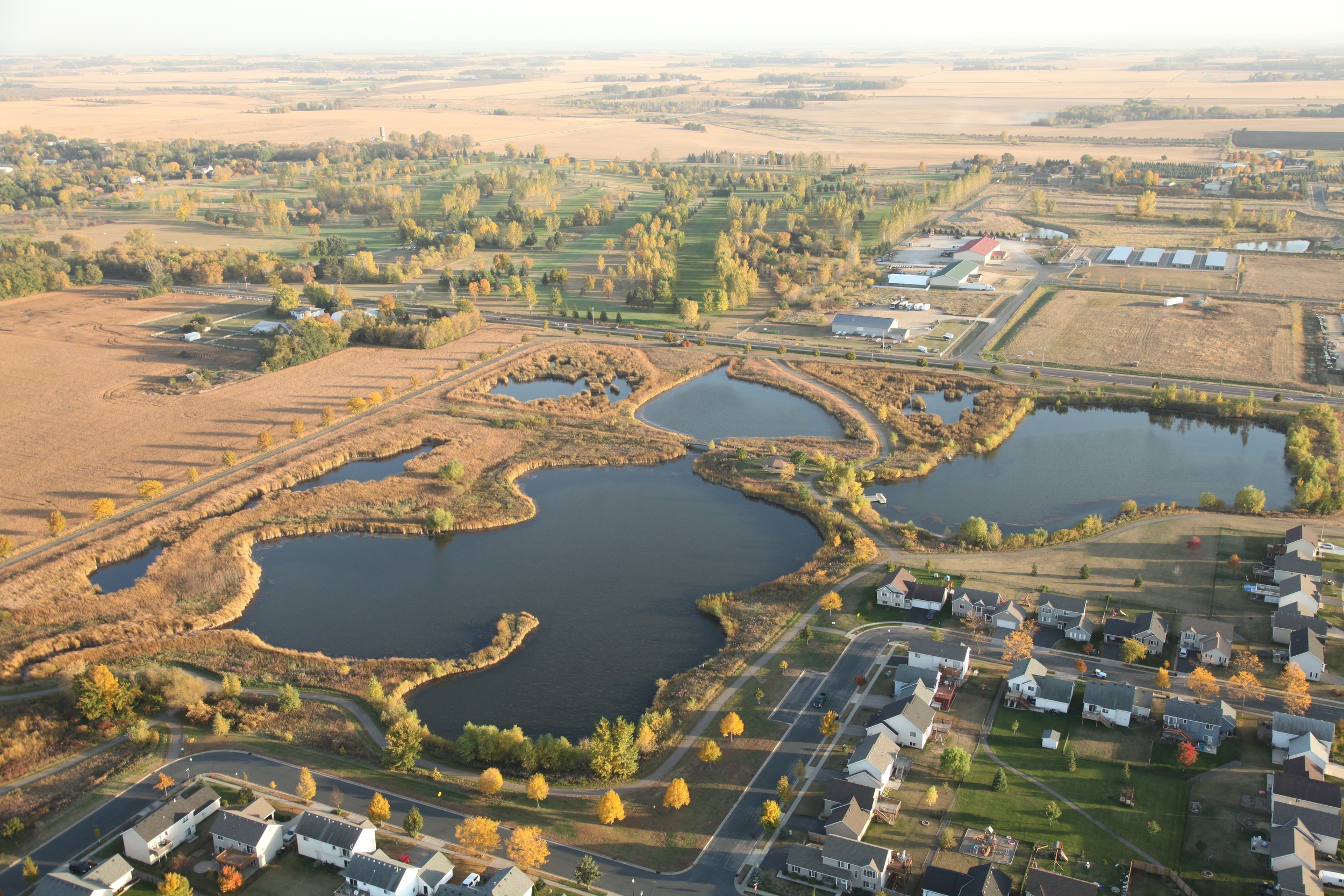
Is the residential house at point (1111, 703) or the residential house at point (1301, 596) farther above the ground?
the residential house at point (1301, 596)

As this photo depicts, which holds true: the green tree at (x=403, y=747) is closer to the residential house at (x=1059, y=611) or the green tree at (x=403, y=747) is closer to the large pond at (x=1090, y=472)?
the residential house at (x=1059, y=611)

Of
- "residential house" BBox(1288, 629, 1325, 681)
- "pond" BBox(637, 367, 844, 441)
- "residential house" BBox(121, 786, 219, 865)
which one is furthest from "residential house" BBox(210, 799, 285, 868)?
"residential house" BBox(1288, 629, 1325, 681)

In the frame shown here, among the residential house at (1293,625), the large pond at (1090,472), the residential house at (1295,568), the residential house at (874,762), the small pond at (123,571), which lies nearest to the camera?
the residential house at (874,762)

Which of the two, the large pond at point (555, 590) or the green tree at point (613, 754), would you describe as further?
the large pond at point (555, 590)

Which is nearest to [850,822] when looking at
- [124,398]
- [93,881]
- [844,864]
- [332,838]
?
[844,864]

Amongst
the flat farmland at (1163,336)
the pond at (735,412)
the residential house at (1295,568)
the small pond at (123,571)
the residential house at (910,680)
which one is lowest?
the small pond at (123,571)

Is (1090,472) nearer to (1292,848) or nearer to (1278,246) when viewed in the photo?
(1292,848)

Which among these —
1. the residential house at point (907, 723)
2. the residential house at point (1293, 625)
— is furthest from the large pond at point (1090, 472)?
the residential house at point (907, 723)
